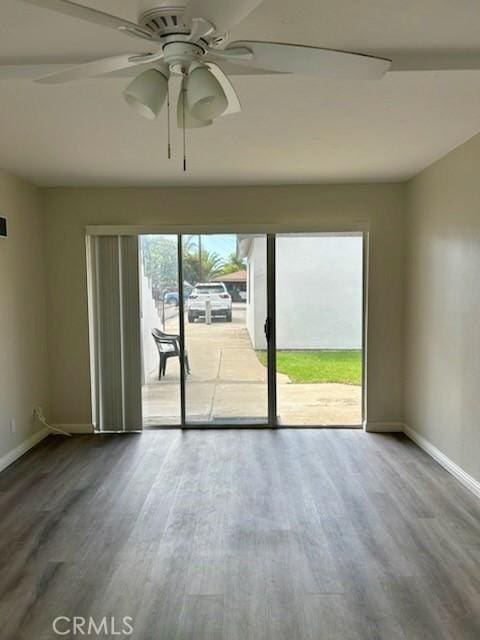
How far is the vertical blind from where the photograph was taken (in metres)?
4.59

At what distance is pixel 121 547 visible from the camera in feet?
8.55

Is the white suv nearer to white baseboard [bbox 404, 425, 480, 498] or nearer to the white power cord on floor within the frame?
the white power cord on floor

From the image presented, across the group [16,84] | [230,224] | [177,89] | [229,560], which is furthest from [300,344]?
[16,84]

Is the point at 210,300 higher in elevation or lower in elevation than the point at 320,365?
higher

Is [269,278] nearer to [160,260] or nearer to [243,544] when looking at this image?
[160,260]

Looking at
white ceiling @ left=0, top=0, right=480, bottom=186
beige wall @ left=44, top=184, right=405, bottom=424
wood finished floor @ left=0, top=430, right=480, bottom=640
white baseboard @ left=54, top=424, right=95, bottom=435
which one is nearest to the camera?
white ceiling @ left=0, top=0, right=480, bottom=186

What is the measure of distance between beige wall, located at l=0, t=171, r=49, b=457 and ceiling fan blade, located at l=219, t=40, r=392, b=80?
308cm

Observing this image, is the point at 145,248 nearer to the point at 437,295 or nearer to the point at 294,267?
the point at 294,267

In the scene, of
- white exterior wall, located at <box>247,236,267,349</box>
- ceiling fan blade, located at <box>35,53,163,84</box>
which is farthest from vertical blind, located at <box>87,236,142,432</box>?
ceiling fan blade, located at <box>35,53,163,84</box>

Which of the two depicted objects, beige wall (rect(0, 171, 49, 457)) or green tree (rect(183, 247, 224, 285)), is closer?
beige wall (rect(0, 171, 49, 457))

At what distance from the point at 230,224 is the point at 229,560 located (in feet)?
9.96

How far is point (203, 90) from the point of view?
1536 mm

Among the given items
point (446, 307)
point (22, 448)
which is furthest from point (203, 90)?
point (22, 448)

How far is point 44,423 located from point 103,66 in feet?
12.5
